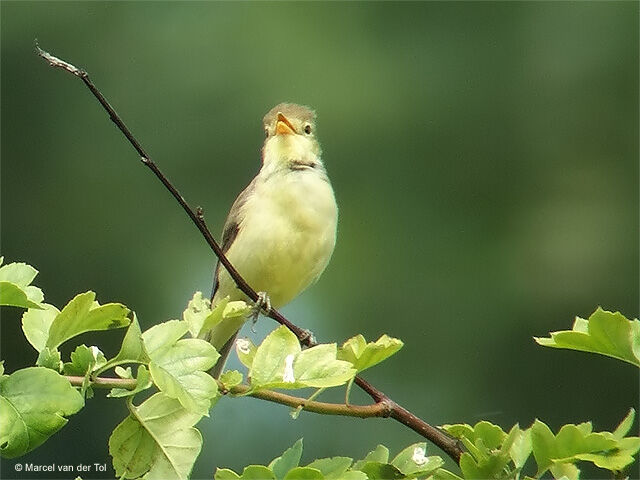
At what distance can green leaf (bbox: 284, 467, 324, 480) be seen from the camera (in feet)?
4.56

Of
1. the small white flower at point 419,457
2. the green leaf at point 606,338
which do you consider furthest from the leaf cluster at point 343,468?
the green leaf at point 606,338

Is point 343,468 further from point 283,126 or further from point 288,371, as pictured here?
point 283,126

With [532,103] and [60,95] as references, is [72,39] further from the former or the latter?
[532,103]

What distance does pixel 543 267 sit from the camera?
7.56m

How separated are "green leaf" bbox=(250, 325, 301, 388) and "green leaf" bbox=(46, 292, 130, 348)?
0.57 ft

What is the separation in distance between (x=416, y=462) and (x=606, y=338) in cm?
30

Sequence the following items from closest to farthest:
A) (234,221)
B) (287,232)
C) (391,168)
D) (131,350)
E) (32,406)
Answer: (32,406), (131,350), (287,232), (234,221), (391,168)

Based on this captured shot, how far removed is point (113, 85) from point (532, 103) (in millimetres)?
3044

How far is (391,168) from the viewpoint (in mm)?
7824

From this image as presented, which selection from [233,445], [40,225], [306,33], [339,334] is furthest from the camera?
[40,225]

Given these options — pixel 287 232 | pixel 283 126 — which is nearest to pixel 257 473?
pixel 287 232

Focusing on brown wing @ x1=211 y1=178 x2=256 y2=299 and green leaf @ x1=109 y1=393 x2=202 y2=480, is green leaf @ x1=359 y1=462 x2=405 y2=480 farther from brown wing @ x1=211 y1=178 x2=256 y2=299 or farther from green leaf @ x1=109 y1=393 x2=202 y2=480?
brown wing @ x1=211 y1=178 x2=256 y2=299

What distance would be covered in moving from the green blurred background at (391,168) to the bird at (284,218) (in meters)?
2.99

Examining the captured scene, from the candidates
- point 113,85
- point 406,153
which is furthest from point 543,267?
point 113,85
